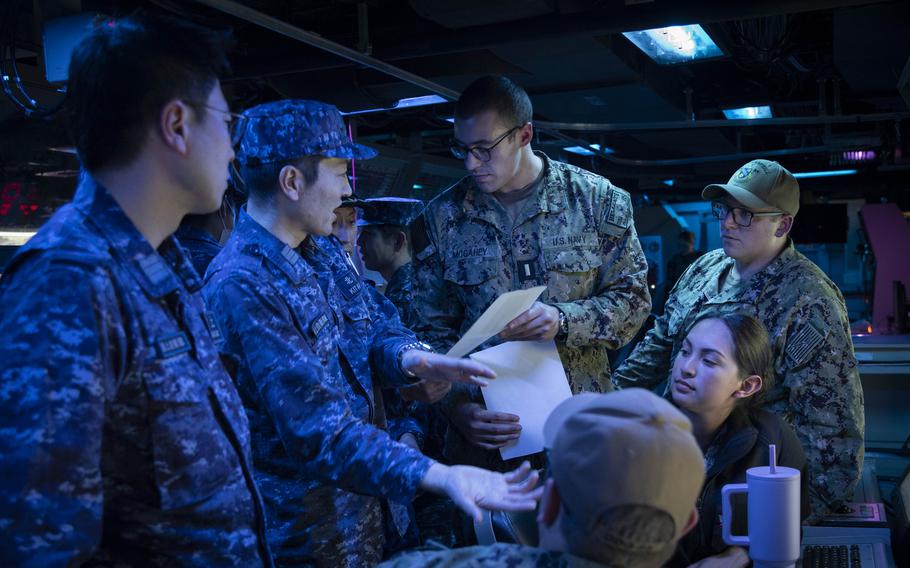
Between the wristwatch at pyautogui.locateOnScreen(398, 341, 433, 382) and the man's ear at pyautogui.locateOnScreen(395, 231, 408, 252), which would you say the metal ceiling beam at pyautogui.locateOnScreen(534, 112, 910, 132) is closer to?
the man's ear at pyautogui.locateOnScreen(395, 231, 408, 252)

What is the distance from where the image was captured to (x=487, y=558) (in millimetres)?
1106

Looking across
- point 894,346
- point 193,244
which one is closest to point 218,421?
point 193,244

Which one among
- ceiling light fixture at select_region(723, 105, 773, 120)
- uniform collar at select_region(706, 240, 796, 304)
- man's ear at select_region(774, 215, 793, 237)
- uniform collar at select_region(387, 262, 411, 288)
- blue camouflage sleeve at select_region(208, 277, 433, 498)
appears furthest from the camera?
ceiling light fixture at select_region(723, 105, 773, 120)

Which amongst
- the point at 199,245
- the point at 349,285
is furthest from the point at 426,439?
the point at 199,245

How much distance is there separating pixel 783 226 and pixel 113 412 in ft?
7.91

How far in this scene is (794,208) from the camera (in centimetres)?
278

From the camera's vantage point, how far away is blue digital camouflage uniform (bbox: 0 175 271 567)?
35.2 inches

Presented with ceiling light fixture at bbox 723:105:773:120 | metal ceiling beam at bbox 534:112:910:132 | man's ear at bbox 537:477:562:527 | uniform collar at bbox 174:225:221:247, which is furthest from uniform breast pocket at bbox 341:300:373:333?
ceiling light fixture at bbox 723:105:773:120

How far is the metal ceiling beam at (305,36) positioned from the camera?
7.65 feet

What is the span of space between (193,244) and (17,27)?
1154mm

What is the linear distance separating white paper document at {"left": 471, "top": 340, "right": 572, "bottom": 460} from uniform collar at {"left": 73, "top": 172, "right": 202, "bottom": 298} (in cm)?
105

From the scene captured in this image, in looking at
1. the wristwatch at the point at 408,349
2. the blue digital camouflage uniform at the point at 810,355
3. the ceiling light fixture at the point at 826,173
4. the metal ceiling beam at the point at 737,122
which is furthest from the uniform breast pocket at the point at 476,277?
the ceiling light fixture at the point at 826,173

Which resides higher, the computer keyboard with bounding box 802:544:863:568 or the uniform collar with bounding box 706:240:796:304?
the uniform collar with bounding box 706:240:796:304

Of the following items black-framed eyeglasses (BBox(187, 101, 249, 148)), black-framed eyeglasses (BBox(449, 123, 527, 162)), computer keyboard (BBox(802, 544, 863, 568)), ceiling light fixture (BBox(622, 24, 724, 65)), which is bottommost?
computer keyboard (BBox(802, 544, 863, 568))
